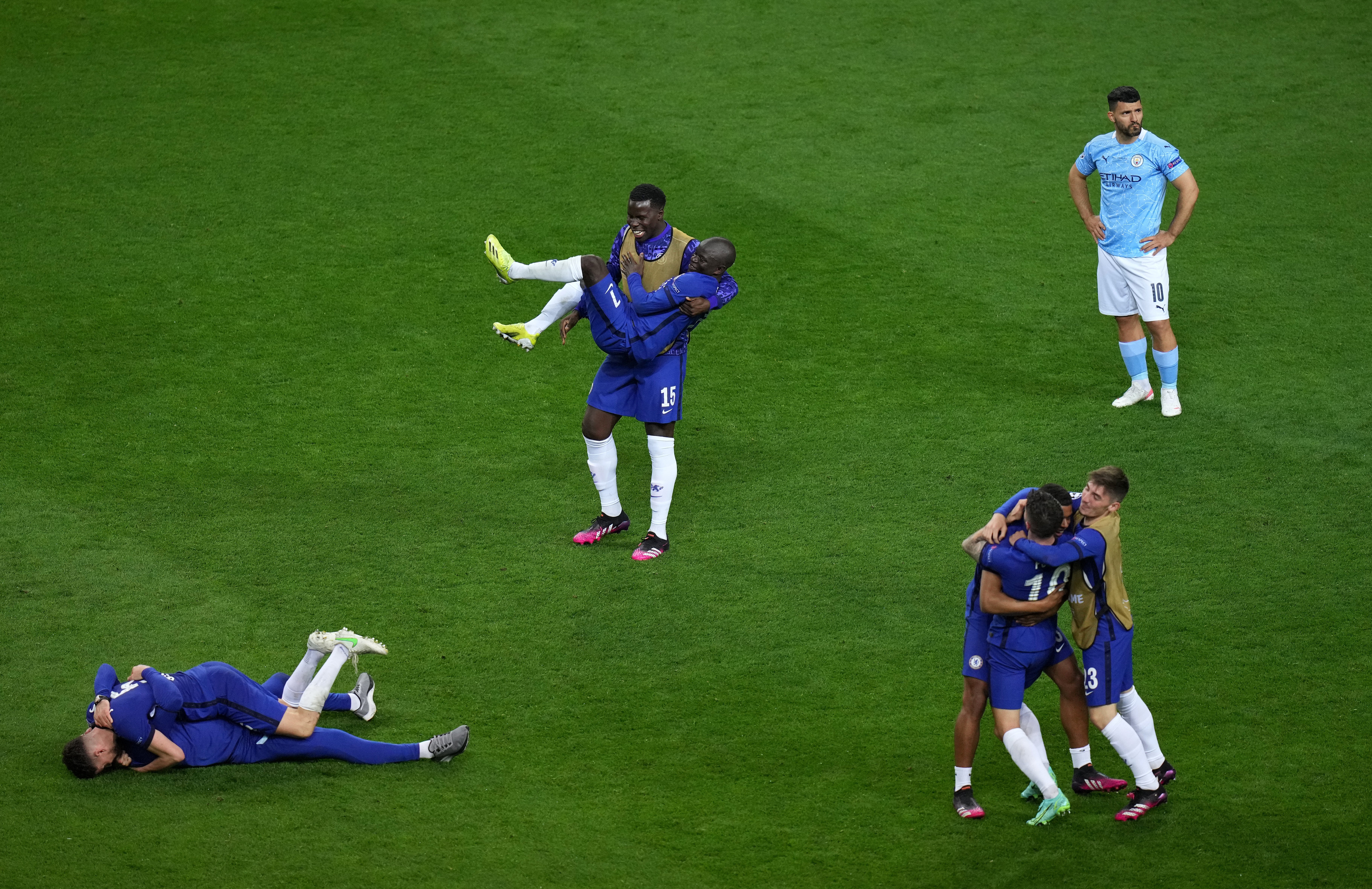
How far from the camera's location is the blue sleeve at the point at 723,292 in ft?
28.2

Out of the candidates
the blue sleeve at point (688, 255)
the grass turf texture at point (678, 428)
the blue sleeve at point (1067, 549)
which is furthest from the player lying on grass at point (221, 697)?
the blue sleeve at point (1067, 549)

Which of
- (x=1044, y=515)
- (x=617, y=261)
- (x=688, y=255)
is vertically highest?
(x=688, y=255)

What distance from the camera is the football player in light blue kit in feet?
33.0

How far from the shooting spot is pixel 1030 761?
20.4ft

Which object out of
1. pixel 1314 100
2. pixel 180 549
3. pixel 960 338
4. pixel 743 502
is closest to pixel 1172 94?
pixel 1314 100

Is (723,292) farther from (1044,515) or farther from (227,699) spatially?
(227,699)

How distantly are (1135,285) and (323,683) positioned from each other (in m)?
6.33

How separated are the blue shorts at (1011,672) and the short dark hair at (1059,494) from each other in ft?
1.90

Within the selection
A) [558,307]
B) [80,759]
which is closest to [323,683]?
[80,759]

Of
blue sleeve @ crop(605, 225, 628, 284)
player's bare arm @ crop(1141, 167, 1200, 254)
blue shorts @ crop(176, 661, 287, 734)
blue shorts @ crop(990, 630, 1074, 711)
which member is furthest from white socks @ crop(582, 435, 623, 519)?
player's bare arm @ crop(1141, 167, 1200, 254)

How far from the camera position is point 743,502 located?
9.59 metres

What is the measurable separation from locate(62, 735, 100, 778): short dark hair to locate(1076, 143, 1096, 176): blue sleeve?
24.1 feet

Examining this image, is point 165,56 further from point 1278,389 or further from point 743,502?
point 1278,389

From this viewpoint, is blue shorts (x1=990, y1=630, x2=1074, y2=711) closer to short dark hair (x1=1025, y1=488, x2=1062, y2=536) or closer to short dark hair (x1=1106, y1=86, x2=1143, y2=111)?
short dark hair (x1=1025, y1=488, x2=1062, y2=536)
